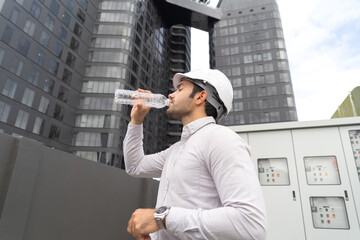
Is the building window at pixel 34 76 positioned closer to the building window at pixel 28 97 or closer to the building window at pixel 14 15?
the building window at pixel 28 97

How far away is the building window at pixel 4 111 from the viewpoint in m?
21.0

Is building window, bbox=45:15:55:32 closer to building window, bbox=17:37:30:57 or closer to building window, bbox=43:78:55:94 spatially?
building window, bbox=17:37:30:57

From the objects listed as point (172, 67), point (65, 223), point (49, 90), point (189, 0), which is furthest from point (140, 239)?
point (172, 67)

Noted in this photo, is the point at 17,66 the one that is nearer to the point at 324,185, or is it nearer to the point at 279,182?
the point at 279,182

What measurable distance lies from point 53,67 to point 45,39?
3.15m

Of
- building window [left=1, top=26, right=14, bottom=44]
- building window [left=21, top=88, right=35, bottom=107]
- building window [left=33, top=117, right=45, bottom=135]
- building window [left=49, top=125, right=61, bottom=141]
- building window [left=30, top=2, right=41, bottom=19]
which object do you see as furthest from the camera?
building window [left=49, top=125, right=61, bottom=141]

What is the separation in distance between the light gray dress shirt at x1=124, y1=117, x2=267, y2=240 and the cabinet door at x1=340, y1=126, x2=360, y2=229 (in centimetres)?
409

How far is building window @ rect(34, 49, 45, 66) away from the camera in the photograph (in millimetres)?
24969

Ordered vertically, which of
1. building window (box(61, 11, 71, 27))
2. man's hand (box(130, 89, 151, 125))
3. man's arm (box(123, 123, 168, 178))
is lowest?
man's arm (box(123, 123, 168, 178))

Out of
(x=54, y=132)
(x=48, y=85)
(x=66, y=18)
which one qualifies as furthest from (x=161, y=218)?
(x=66, y=18)

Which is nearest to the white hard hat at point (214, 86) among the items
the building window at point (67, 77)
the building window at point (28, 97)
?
the building window at point (28, 97)

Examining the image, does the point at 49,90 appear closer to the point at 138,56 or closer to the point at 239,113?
the point at 138,56

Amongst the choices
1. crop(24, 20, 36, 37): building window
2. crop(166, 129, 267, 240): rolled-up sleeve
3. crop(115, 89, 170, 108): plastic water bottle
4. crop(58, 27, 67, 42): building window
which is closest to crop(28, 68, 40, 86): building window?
crop(24, 20, 36, 37): building window

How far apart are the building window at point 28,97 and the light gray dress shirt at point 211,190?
27.0m
